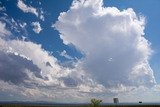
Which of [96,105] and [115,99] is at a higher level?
[115,99]

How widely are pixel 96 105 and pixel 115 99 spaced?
74287 millimetres

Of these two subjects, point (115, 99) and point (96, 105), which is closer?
point (96, 105)

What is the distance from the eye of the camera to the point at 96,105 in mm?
57719

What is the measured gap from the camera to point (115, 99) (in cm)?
12988
